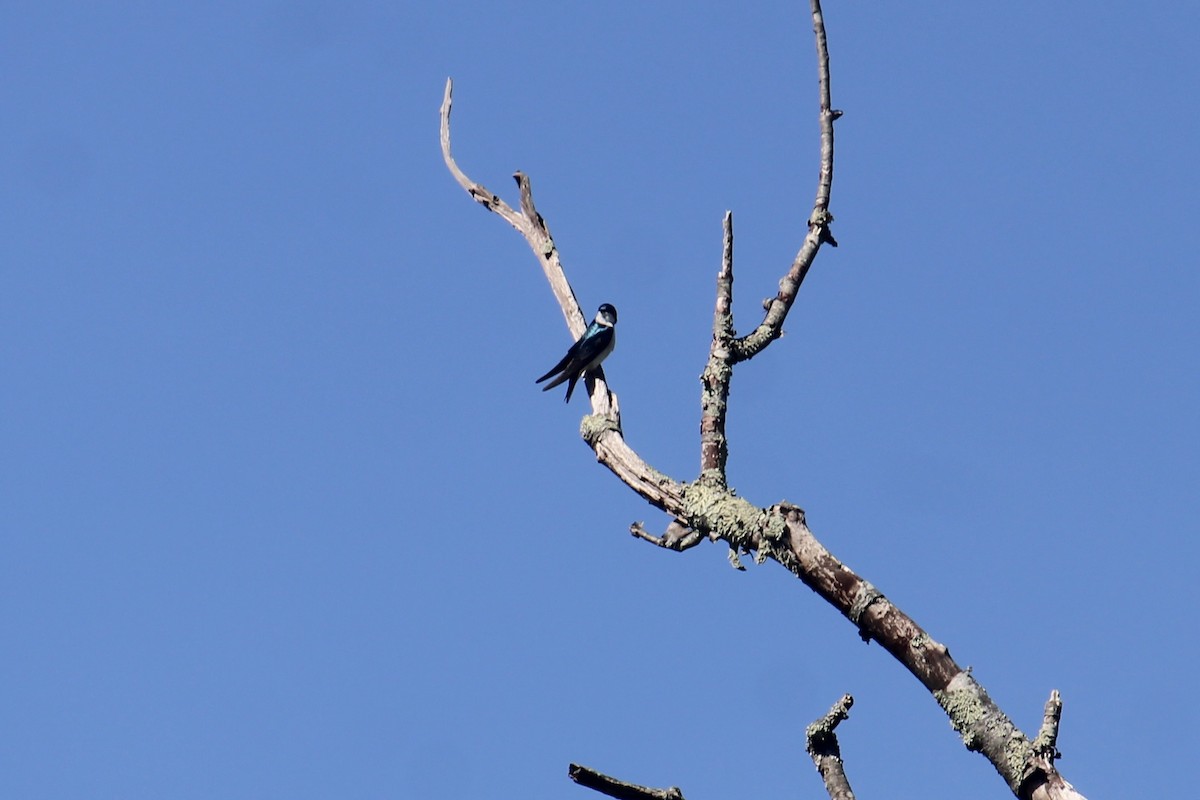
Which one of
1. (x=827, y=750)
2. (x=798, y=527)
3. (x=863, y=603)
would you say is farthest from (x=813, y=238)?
(x=827, y=750)

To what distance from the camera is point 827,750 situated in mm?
3875

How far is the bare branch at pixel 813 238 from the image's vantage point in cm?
469

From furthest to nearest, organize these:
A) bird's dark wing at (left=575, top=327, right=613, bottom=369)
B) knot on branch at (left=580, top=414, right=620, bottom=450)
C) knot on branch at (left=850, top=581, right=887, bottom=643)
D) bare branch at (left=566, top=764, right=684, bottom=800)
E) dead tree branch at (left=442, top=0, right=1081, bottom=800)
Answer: bird's dark wing at (left=575, top=327, right=613, bottom=369) < knot on branch at (left=580, top=414, right=620, bottom=450) < knot on branch at (left=850, top=581, right=887, bottom=643) < dead tree branch at (left=442, top=0, right=1081, bottom=800) < bare branch at (left=566, top=764, right=684, bottom=800)

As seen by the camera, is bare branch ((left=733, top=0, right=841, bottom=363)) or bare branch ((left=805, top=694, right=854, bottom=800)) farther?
bare branch ((left=733, top=0, right=841, bottom=363))

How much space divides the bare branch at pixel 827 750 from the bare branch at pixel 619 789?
1.54 feet

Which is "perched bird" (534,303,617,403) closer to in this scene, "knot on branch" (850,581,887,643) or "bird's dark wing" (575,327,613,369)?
"bird's dark wing" (575,327,613,369)

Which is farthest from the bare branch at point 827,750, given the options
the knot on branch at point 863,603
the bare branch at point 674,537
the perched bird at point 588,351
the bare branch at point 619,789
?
the perched bird at point 588,351

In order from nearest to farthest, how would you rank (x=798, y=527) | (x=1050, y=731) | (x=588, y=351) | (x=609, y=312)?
(x=1050, y=731), (x=798, y=527), (x=588, y=351), (x=609, y=312)

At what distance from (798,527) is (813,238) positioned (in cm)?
115

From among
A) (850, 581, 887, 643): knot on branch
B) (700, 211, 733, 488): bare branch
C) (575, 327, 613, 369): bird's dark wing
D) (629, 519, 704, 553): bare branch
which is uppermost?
(575, 327, 613, 369): bird's dark wing

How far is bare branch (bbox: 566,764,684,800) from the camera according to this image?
3490mm

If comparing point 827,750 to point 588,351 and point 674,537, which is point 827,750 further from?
point 588,351

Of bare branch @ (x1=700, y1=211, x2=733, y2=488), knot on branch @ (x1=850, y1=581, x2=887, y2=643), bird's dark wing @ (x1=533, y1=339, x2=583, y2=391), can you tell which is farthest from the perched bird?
knot on branch @ (x1=850, y1=581, x2=887, y2=643)

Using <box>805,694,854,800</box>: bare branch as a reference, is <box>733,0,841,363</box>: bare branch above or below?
above
